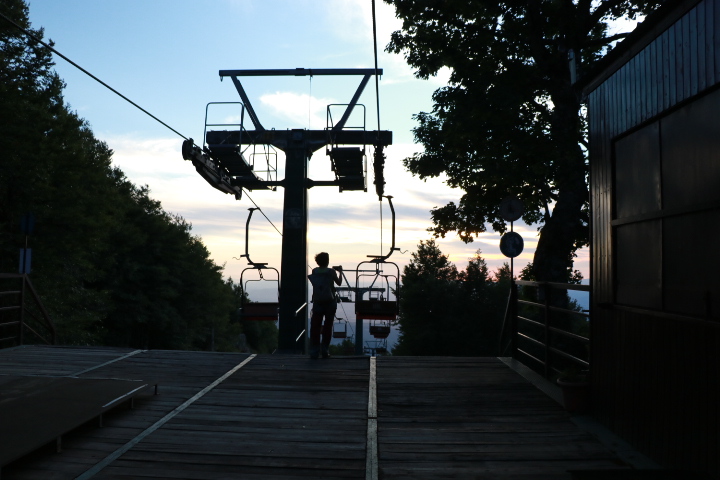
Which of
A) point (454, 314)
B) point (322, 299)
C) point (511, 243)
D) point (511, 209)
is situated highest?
point (511, 209)

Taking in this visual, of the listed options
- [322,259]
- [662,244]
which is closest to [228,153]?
[322,259]

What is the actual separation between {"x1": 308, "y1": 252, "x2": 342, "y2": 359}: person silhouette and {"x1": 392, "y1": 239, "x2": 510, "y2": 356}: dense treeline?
127 feet

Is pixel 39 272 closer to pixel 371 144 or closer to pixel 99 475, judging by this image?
pixel 371 144

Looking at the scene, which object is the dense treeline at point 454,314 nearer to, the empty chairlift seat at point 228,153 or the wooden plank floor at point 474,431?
the empty chairlift seat at point 228,153

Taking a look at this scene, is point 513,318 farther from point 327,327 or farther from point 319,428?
point 319,428

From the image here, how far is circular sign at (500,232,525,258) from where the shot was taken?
1185 cm

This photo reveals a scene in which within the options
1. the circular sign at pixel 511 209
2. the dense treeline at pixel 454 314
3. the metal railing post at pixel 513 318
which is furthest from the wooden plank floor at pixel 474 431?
the dense treeline at pixel 454 314

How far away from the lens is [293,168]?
1628cm

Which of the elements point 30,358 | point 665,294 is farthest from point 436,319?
point 665,294

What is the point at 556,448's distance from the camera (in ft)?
17.4

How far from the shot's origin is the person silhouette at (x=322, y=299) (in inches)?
380

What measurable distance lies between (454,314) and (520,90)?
3581cm

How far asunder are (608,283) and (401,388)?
296 cm

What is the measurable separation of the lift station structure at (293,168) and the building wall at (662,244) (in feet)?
28.9
